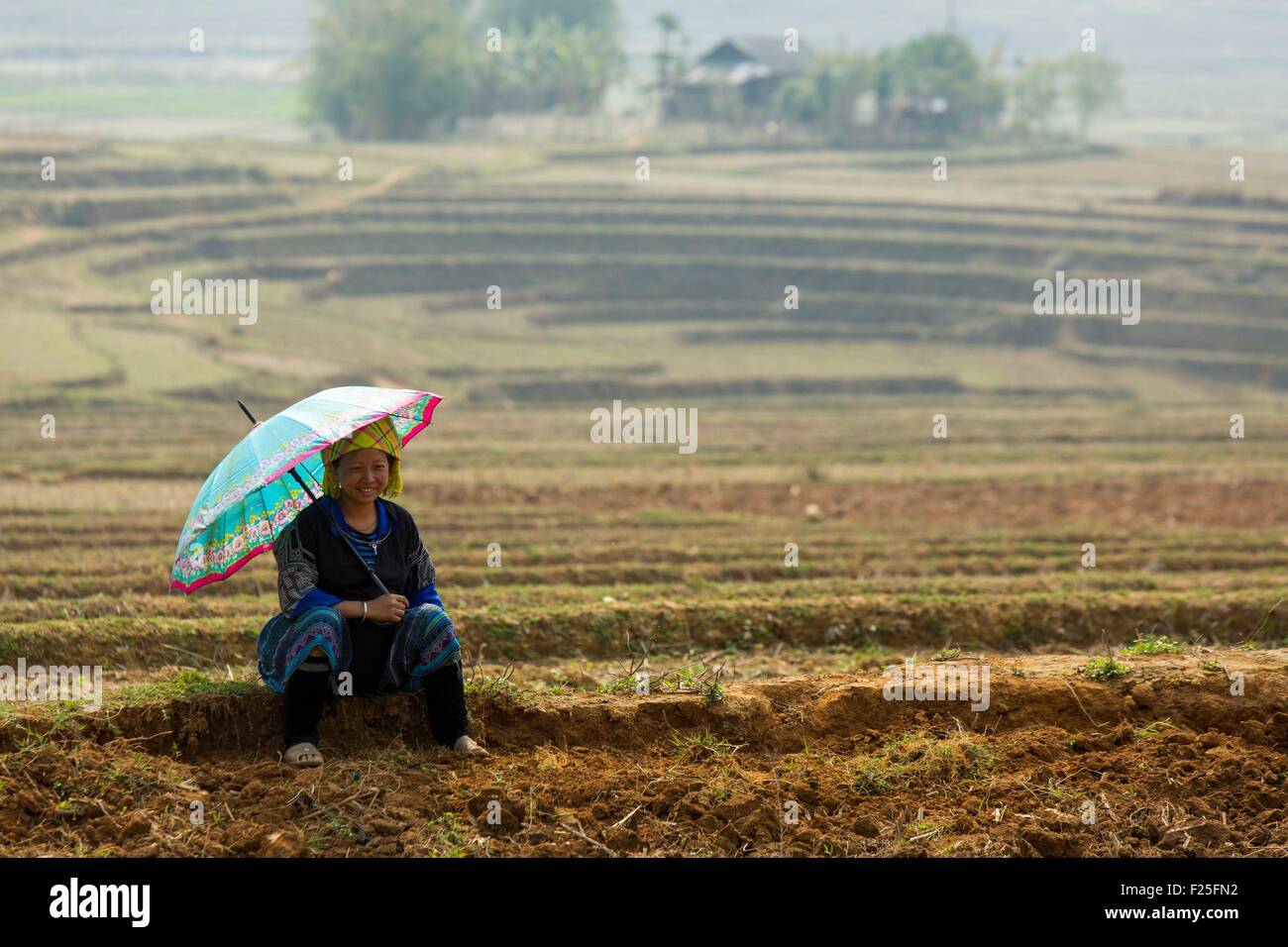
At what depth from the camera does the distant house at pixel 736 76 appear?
81312mm

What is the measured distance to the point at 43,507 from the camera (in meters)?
16.8

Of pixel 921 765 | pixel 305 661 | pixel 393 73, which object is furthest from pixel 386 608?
pixel 393 73

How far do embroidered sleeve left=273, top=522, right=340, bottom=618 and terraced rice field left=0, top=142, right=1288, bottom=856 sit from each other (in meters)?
0.61

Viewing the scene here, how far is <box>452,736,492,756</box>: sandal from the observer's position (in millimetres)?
6031

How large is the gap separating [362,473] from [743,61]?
8339cm

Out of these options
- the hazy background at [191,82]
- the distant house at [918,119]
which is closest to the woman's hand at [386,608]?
the distant house at [918,119]

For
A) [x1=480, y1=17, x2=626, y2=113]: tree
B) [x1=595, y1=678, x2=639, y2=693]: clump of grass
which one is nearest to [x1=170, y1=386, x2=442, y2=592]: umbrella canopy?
[x1=595, y1=678, x2=639, y2=693]: clump of grass

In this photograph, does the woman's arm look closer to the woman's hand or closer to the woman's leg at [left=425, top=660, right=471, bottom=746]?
the woman's hand

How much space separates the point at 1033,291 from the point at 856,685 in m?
41.4

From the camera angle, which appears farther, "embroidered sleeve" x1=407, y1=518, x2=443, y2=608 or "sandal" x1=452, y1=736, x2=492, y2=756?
"embroidered sleeve" x1=407, y1=518, x2=443, y2=608

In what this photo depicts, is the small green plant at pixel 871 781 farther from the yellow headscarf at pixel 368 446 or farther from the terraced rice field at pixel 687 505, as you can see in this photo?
the yellow headscarf at pixel 368 446

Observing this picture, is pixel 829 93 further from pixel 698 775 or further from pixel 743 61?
pixel 698 775

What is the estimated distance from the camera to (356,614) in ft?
19.5
